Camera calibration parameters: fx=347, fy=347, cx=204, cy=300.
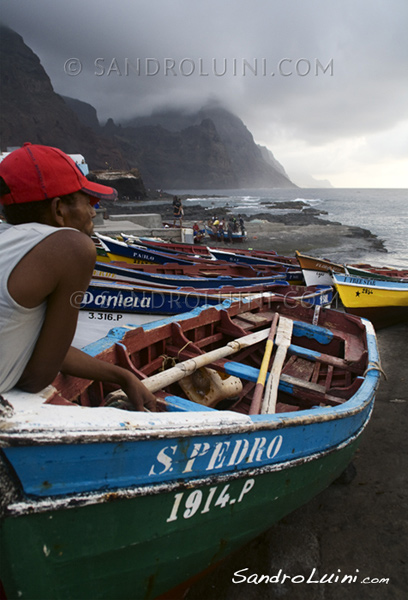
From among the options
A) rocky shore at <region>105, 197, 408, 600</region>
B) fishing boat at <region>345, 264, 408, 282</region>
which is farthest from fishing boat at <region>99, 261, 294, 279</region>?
rocky shore at <region>105, 197, 408, 600</region>

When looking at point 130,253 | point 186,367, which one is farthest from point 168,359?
point 130,253

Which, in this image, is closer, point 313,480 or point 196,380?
point 313,480

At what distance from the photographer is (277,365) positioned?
4.16 m

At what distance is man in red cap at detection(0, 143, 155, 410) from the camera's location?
4.94ft

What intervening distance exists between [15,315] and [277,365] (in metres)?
3.20

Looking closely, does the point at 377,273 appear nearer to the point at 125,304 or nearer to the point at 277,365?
the point at 125,304

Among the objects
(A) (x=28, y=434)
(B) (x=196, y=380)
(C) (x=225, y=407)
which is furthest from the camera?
(C) (x=225, y=407)

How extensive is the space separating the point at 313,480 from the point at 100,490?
2.22 metres

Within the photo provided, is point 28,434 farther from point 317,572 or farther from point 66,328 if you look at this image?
point 317,572

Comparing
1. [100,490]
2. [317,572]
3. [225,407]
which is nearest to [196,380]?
[225,407]

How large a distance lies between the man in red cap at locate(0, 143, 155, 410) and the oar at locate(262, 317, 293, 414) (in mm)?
2314

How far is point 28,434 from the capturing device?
4.94 feet

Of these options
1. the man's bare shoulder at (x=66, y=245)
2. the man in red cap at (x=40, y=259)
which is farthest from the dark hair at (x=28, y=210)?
the man's bare shoulder at (x=66, y=245)

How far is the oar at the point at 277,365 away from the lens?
352 centimetres
